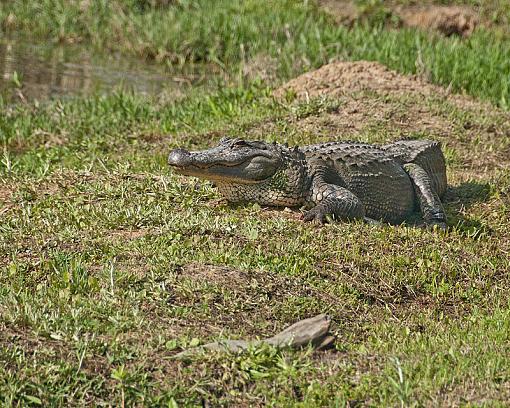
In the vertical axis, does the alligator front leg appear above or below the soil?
above

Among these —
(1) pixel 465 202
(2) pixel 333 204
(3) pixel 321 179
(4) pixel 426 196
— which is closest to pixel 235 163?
(3) pixel 321 179

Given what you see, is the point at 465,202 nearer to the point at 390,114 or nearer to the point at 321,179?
the point at 321,179

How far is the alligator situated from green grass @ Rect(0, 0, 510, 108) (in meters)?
3.85

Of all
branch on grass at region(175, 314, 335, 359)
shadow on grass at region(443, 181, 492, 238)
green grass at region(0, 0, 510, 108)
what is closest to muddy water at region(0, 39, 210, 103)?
green grass at region(0, 0, 510, 108)

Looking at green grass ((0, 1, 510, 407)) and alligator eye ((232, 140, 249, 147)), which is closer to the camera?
green grass ((0, 1, 510, 407))

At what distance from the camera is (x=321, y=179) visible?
8.18 m

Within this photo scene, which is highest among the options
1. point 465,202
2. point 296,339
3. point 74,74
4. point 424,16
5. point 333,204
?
point 296,339

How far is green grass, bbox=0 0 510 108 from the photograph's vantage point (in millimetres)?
12789

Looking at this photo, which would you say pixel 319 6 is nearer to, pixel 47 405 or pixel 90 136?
pixel 90 136

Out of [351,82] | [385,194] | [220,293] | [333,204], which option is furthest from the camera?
[351,82]

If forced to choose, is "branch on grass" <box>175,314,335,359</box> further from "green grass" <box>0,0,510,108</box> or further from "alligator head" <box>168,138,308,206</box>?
"green grass" <box>0,0,510,108</box>

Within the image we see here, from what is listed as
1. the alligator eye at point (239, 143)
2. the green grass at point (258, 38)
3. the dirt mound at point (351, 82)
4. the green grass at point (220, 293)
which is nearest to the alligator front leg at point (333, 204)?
the green grass at point (220, 293)

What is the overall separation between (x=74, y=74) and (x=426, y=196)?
778cm

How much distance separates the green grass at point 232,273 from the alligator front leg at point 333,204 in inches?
5.8
